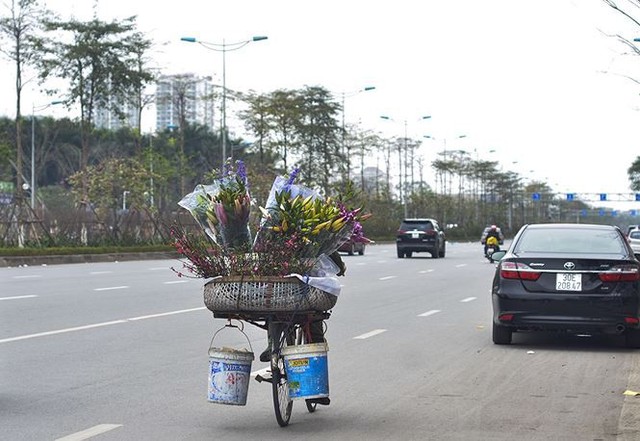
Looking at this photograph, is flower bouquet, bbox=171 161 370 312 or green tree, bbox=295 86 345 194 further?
green tree, bbox=295 86 345 194

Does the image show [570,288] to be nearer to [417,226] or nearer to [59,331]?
[59,331]

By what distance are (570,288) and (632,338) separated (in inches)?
47.1

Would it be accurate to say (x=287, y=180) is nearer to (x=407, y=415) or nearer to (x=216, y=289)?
(x=216, y=289)

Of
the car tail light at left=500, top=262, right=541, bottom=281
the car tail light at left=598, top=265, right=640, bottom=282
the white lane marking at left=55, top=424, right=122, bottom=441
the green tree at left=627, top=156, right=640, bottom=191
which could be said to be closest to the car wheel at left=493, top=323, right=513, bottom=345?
the car tail light at left=500, top=262, right=541, bottom=281

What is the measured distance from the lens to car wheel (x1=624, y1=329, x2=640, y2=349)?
12.4 meters

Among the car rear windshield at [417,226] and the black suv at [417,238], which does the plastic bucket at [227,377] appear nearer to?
the black suv at [417,238]

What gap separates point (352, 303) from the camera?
19.1m

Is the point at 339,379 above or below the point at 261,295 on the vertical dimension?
below

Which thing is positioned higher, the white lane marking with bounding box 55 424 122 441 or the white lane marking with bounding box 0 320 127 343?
the white lane marking with bounding box 0 320 127 343

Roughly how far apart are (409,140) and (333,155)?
2131 cm

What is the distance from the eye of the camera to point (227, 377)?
730cm

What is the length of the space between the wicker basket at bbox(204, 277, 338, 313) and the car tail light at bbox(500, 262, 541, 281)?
5.33 metres

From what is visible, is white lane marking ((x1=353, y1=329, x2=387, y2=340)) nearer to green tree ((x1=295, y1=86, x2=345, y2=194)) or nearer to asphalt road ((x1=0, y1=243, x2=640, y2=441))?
asphalt road ((x1=0, y1=243, x2=640, y2=441))

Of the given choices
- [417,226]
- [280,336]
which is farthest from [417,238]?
[280,336]
